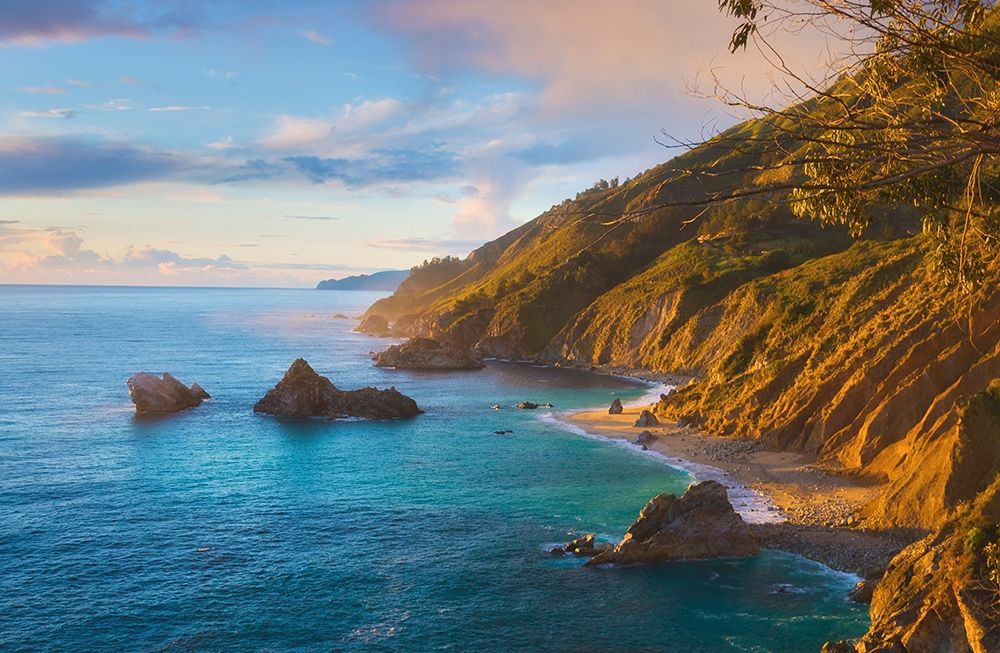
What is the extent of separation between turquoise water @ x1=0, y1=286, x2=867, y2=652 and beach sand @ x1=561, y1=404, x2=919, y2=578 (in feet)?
9.02

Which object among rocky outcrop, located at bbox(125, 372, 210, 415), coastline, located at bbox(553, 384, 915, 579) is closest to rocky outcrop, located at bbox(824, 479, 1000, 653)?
coastline, located at bbox(553, 384, 915, 579)

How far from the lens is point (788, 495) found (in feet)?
200

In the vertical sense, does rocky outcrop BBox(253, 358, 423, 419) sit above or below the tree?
below

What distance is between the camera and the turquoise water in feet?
131

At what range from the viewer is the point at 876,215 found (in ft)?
495

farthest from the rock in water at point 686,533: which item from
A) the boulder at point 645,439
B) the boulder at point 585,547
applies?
the boulder at point 645,439

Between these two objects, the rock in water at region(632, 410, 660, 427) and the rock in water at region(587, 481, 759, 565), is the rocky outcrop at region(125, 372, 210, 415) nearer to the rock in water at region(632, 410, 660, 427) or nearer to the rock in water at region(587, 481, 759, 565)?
the rock in water at region(632, 410, 660, 427)

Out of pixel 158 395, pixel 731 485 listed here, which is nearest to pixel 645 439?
pixel 731 485

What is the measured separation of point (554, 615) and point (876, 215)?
135729 mm

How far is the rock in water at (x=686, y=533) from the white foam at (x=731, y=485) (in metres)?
5.08

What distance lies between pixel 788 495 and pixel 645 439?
25221mm

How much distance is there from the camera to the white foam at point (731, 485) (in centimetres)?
5666

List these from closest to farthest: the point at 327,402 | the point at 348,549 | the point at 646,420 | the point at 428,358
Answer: the point at 348,549 → the point at 646,420 → the point at 327,402 → the point at 428,358

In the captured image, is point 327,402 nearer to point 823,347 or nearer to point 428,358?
point 428,358
